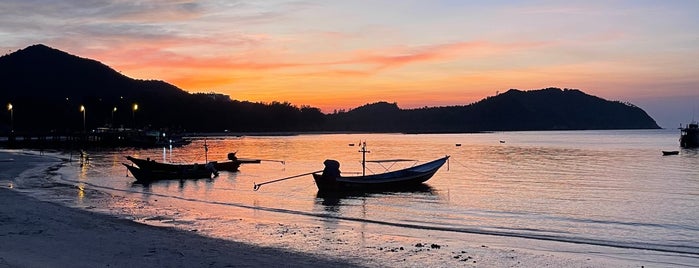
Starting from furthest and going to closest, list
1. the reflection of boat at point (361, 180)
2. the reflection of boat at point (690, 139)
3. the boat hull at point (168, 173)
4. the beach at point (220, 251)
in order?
the reflection of boat at point (690, 139), the boat hull at point (168, 173), the reflection of boat at point (361, 180), the beach at point (220, 251)

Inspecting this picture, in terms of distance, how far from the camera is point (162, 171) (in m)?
36.4

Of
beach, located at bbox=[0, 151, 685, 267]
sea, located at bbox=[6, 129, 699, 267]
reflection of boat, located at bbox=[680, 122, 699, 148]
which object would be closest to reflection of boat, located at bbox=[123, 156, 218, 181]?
sea, located at bbox=[6, 129, 699, 267]

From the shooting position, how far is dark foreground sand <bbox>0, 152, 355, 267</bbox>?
38.6 ft

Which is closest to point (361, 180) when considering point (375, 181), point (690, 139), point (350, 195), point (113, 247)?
point (375, 181)

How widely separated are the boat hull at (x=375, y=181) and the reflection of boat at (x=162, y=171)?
1073 cm

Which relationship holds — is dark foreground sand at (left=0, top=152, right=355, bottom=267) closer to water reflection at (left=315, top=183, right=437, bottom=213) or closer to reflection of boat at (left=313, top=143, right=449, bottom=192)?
water reflection at (left=315, top=183, right=437, bottom=213)

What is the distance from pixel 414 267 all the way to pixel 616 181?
108 feet

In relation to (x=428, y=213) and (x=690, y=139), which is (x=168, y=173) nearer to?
(x=428, y=213)

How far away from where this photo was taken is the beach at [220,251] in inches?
474

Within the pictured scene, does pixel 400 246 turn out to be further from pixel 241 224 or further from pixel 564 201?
pixel 564 201

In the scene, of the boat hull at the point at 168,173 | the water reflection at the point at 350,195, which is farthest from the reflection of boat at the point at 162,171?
the water reflection at the point at 350,195

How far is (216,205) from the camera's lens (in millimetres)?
25188

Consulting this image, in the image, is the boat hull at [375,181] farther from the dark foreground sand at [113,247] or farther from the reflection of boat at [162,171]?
the dark foreground sand at [113,247]

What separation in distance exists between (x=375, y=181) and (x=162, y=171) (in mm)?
13988
